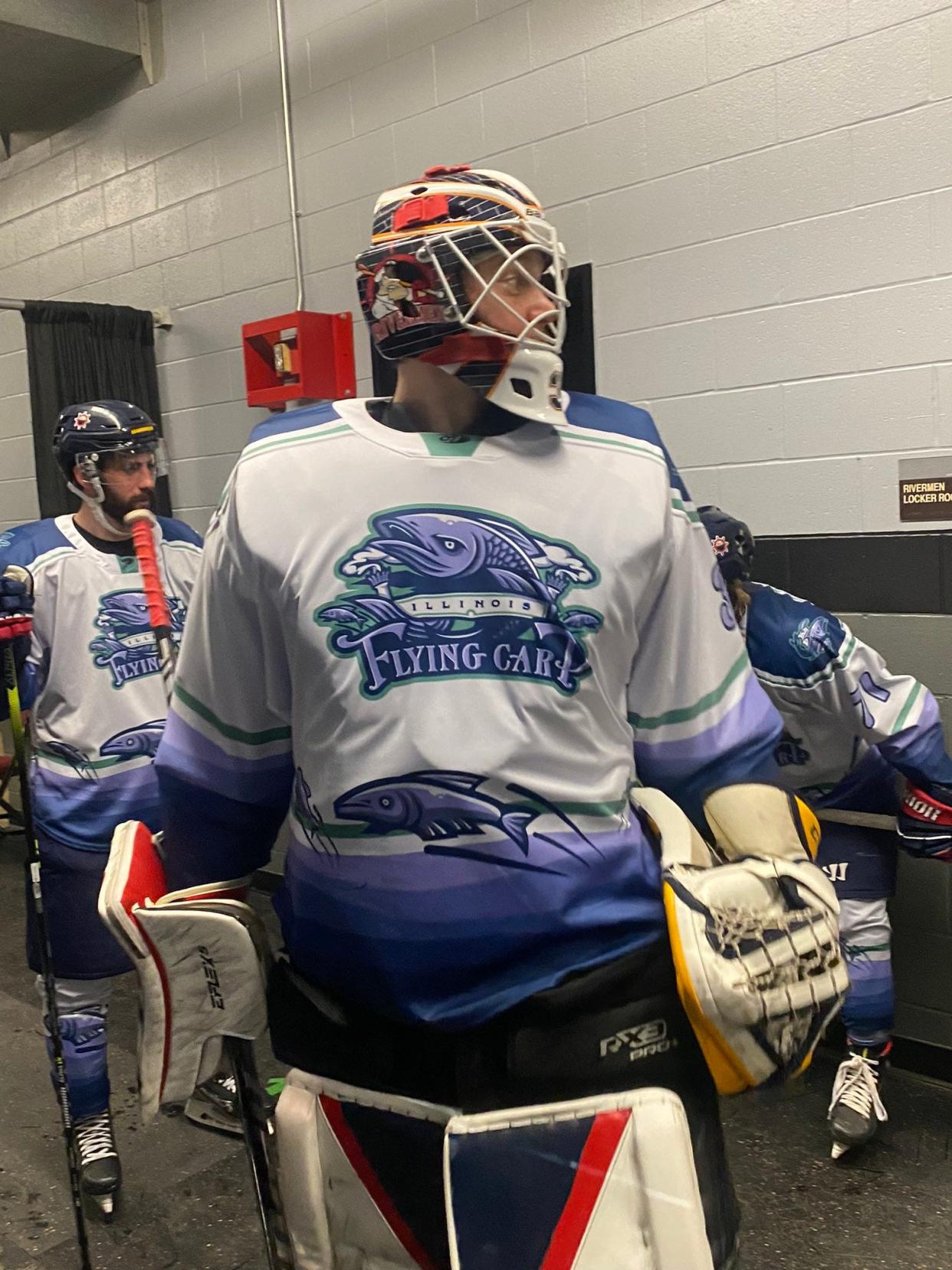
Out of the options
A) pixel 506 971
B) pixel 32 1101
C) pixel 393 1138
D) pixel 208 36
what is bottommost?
pixel 32 1101

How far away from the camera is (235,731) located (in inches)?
46.6

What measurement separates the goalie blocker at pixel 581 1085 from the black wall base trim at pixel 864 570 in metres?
1.70

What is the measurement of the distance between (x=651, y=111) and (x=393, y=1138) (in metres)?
2.73

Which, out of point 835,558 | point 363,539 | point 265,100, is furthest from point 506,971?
point 265,100

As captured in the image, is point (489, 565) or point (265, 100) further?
point (265, 100)

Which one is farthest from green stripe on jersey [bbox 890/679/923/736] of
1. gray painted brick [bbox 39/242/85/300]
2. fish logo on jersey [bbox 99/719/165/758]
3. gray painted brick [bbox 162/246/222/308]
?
gray painted brick [bbox 39/242/85/300]

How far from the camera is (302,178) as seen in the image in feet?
12.6

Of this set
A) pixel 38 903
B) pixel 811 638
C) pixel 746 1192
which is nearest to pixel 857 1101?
pixel 746 1192

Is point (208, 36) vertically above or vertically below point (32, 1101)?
above

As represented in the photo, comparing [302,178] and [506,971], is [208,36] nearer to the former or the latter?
[302,178]

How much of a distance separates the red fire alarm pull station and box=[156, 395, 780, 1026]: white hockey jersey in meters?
2.66

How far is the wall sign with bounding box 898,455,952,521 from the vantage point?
8.52ft

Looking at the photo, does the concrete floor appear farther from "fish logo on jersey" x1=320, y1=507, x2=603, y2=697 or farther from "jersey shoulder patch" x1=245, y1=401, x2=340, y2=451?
"jersey shoulder patch" x1=245, y1=401, x2=340, y2=451

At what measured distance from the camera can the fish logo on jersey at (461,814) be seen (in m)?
1.02
